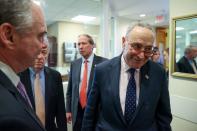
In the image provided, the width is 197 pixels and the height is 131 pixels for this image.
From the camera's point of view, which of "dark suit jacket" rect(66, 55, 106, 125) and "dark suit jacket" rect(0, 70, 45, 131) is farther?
"dark suit jacket" rect(66, 55, 106, 125)

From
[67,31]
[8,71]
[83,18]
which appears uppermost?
[83,18]

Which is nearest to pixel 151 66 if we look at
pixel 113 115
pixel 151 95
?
pixel 151 95

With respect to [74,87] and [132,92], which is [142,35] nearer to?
[132,92]

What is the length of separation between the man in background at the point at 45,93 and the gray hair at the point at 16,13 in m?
0.96

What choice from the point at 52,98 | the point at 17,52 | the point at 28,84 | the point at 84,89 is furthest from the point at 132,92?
the point at 84,89

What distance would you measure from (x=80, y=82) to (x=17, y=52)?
78.1 inches

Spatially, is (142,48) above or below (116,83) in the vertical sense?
above

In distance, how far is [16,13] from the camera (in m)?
0.67

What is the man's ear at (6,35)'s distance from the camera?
2.16ft

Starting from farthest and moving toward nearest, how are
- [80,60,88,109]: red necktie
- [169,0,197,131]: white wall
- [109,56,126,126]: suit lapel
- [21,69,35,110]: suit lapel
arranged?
[80,60,88,109]: red necktie, [169,0,197,131]: white wall, [21,69,35,110]: suit lapel, [109,56,126,126]: suit lapel

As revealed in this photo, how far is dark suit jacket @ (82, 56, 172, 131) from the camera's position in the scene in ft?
4.66

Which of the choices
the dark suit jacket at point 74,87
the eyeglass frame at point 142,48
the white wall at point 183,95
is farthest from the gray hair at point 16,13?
the white wall at point 183,95

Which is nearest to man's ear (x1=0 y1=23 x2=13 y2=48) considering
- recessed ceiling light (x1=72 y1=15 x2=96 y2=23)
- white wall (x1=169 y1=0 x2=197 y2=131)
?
white wall (x1=169 y1=0 x2=197 y2=131)

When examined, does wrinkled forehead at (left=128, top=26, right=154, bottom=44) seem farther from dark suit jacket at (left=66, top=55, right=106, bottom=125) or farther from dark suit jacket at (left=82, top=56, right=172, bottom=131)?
dark suit jacket at (left=66, top=55, right=106, bottom=125)
